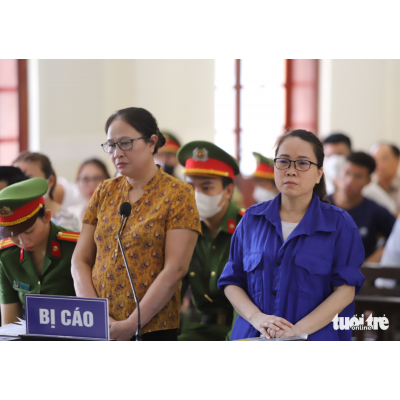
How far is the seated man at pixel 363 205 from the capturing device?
4.12 metres

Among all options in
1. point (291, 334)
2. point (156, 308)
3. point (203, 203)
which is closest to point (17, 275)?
point (156, 308)

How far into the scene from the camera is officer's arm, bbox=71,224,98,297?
6.35 ft

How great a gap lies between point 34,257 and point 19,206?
0.30 m

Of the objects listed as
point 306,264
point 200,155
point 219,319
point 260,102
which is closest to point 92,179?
point 200,155

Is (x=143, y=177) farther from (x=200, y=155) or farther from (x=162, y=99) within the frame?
(x=162, y=99)

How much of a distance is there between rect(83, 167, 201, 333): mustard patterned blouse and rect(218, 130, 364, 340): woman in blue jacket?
1.07 ft

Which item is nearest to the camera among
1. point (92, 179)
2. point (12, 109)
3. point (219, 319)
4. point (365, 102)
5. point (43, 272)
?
point (43, 272)

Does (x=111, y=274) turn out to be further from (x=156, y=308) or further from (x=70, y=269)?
(x=70, y=269)

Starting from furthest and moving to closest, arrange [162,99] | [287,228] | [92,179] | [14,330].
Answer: [162,99], [92,179], [14,330], [287,228]

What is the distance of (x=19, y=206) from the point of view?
6.57 feet

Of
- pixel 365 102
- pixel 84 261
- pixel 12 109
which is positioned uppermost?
pixel 365 102

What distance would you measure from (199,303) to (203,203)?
0.47 metres

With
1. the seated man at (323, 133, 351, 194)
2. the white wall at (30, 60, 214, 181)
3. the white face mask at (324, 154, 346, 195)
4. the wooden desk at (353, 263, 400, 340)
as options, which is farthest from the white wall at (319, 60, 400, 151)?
the wooden desk at (353, 263, 400, 340)

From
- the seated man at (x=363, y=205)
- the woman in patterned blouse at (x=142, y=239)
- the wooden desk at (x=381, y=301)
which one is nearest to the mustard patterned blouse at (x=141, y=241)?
the woman in patterned blouse at (x=142, y=239)
